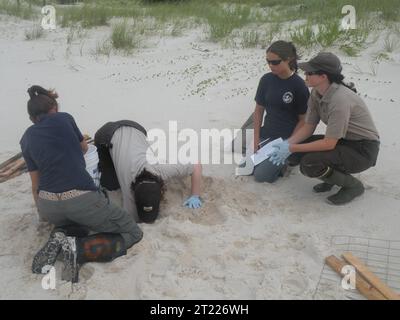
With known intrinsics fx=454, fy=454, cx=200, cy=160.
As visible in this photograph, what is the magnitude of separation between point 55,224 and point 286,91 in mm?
1845

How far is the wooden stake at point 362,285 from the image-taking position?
2209 mm

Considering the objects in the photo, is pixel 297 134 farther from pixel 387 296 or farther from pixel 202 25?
pixel 202 25

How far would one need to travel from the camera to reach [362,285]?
7.45 feet

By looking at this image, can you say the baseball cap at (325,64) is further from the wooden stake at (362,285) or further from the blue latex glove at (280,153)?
the wooden stake at (362,285)

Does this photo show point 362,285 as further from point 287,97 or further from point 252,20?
point 252,20

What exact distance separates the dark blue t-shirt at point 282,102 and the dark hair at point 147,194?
1.06 m

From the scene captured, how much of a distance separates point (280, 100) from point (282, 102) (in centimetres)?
2

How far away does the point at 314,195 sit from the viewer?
322 centimetres

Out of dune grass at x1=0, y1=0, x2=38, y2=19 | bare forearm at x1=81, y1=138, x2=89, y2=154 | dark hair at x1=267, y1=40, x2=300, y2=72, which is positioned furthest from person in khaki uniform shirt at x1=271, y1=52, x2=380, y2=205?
dune grass at x1=0, y1=0, x2=38, y2=19

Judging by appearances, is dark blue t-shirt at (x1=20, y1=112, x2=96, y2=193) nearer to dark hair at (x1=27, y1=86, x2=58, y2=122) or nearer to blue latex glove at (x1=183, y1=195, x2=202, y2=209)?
dark hair at (x1=27, y1=86, x2=58, y2=122)

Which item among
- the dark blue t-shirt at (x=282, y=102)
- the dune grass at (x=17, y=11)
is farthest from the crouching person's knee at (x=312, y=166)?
the dune grass at (x=17, y=11)

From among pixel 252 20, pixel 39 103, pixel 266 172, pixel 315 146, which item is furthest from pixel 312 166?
pixel 252 20

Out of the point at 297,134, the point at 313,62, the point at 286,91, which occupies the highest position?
the point at 313,62

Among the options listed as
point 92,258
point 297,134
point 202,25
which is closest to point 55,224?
point 92,258
